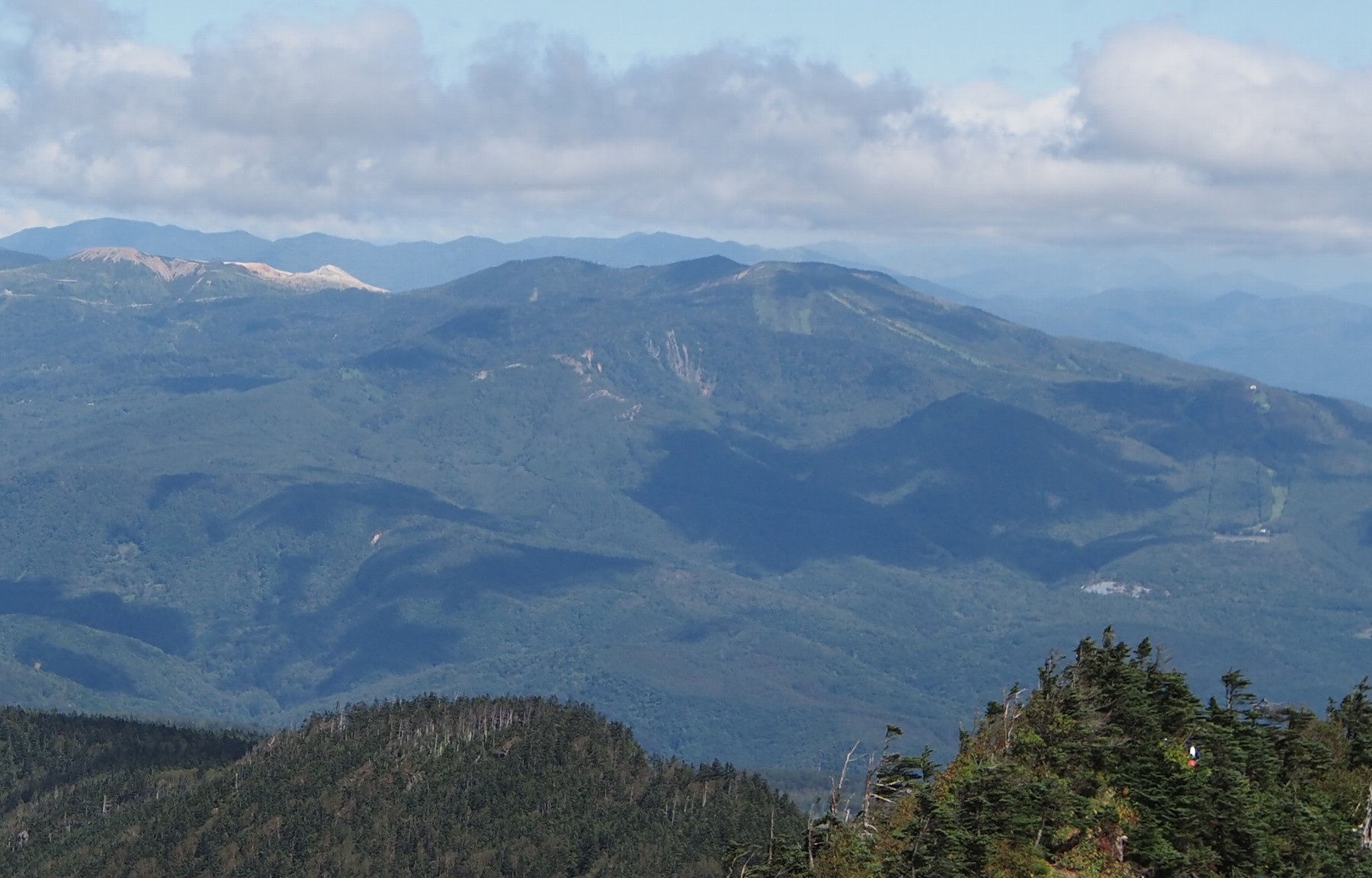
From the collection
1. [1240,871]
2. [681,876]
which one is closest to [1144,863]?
[1240,871]

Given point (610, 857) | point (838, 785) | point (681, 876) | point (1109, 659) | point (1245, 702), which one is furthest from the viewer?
point (610, 857)

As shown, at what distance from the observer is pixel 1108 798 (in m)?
82.3

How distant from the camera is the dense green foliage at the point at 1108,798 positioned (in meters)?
77.1

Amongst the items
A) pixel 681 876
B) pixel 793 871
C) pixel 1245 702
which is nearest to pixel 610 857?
pixel 681 876

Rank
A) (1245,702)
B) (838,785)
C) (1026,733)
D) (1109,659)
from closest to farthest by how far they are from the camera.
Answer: (838,785), (1026,733), (1109,659), (1245,702)

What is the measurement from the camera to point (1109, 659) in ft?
329

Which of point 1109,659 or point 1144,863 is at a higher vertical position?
point 1109,659

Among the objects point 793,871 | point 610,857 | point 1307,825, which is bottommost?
point 610,857

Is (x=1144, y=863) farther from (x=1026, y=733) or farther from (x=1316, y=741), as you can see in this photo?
(x=1316, y=741)

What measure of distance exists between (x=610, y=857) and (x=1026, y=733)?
112 metres

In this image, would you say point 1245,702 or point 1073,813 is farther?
point 1245,702

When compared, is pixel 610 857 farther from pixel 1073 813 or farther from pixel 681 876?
pixel 1073 813

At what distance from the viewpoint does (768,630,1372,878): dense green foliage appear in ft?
253

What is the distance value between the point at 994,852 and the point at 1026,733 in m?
14.9
